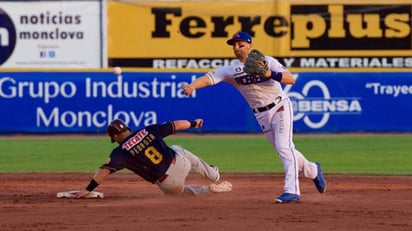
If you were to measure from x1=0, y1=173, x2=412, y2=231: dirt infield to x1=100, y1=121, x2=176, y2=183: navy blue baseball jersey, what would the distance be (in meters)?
0.35

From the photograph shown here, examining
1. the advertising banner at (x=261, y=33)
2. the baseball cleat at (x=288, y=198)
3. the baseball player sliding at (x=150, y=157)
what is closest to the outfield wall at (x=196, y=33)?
the advertising banner at (x=261, y=33)

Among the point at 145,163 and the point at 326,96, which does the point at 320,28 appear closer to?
the point at 326,96

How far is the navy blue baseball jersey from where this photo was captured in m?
11.2

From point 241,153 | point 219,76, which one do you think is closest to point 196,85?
point 219,76

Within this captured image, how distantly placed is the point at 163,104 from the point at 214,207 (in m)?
11.4

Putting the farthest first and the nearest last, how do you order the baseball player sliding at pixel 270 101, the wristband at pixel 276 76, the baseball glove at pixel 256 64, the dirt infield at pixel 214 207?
the baseball player sliding at pixel 270 101 → the wristband at pixel 276 76 → the baseball glove at pixel 256 64 → the dirt infield at pixel 214 207

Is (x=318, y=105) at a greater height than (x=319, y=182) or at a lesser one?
lesser

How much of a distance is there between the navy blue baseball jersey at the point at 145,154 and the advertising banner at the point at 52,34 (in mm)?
16248

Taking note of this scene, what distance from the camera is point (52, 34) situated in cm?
2767

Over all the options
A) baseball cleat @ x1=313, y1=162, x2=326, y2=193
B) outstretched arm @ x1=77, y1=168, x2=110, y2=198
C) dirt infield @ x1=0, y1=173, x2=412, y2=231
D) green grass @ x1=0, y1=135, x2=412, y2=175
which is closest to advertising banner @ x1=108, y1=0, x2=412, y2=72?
green grass @ x1=0, y1=135, x2=412, y2=175

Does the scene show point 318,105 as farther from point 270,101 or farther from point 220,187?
point 270,101

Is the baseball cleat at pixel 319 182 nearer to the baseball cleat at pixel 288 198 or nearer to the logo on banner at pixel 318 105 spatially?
the baseball cleat at pixel 288 198

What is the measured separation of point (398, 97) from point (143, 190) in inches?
412

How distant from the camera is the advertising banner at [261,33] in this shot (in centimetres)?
2739
